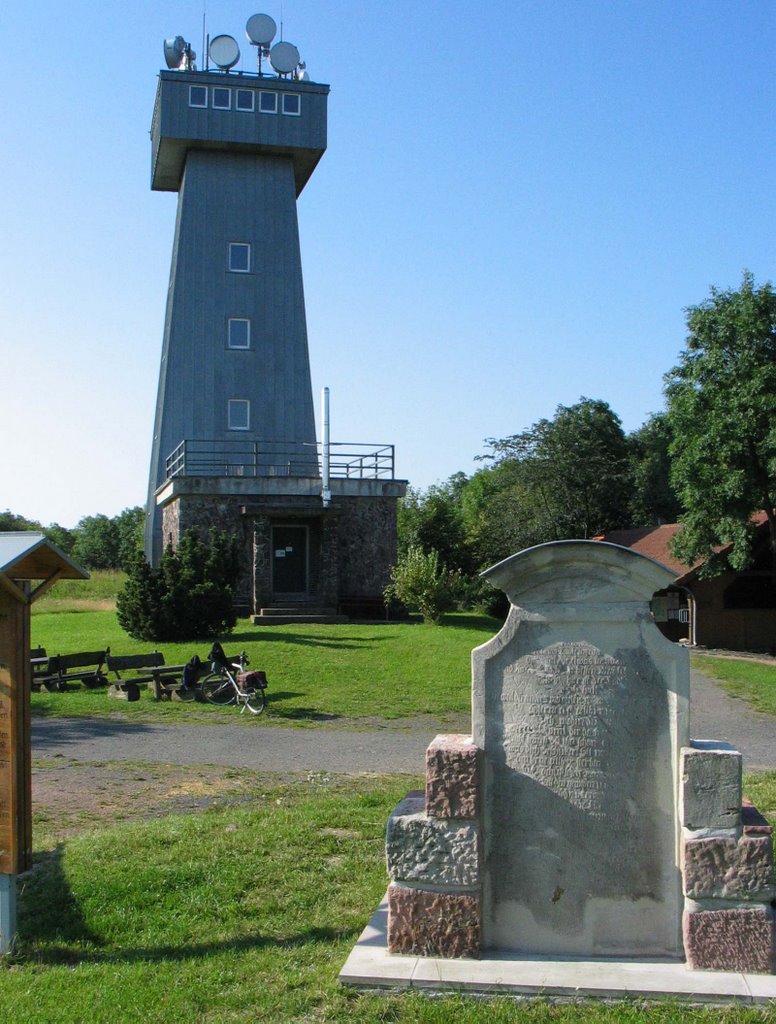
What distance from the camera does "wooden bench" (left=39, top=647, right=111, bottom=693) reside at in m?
18.9

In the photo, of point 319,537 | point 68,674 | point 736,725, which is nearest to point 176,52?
point 319,537

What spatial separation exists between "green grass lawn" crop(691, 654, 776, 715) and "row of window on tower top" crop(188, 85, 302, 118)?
72.1 ft

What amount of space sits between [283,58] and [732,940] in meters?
35.7

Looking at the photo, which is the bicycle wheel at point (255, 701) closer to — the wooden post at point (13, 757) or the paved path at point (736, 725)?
the paved path at point (736, 725)

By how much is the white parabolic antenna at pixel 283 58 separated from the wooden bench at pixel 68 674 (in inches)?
946

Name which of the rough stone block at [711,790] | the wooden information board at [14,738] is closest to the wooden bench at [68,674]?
the wooden information board at [14,738]

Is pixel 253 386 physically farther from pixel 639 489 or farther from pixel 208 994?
pixel 208 994

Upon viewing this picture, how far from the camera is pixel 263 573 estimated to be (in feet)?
97.8

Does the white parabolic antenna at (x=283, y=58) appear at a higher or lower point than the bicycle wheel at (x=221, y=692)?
higher

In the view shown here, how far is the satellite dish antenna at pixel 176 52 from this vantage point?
118 feet

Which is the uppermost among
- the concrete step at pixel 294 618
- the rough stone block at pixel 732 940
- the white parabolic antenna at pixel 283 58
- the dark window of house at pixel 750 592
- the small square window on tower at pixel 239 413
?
the white parabolic antenna at pixel 283 58

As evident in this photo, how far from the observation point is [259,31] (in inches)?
1436

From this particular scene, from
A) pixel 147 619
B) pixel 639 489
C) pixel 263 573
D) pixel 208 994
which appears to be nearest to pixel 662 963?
pixel 208 994

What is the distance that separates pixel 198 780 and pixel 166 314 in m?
29.1
